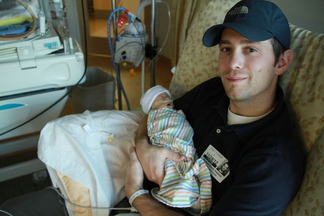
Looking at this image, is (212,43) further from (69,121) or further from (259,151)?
(69,121)

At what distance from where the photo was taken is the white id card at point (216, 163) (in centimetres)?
96

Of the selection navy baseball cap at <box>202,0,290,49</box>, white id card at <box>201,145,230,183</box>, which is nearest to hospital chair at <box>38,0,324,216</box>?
navy baseball cap at <box>202,0,290,49</box>

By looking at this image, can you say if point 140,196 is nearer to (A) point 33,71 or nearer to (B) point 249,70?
(B) point 249,70

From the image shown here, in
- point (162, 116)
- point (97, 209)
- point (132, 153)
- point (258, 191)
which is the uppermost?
point (258, 191)

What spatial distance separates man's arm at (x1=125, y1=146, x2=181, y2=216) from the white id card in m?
0.22

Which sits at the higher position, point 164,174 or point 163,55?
point 164,174

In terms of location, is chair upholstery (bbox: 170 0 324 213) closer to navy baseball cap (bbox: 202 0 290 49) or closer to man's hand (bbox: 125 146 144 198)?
navy baseball cap (bbox: 202 0 290 49)

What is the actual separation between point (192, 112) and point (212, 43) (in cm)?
36

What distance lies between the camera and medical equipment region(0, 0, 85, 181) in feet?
3.82

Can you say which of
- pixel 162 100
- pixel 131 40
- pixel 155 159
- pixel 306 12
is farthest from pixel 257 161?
pixel 131 40

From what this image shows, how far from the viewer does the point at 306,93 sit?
2.95 ft

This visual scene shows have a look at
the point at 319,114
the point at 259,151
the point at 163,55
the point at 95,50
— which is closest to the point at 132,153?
the point at 259,151

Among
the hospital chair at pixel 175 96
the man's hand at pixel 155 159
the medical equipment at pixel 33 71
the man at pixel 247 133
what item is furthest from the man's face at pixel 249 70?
the medical equipment at pixel 33 71

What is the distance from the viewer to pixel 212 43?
1101mm
